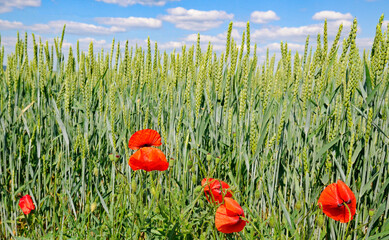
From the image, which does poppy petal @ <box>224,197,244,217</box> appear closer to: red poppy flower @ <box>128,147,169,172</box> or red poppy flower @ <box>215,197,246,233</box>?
red poppy flower @ <box>215,197,246,233</box>

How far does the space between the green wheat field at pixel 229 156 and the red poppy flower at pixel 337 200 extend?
0.14ft

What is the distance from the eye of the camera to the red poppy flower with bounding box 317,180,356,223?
0.80 meters

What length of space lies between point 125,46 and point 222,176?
0.78 m

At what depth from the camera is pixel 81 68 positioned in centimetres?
152

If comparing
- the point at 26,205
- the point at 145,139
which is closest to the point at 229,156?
the point at 145,139

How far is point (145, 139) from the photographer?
1009mm

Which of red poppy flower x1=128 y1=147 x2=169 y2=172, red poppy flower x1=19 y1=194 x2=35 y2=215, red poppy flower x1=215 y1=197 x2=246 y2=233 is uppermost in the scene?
red poppy flower x1=128 y1=147 x2=169 y2=172

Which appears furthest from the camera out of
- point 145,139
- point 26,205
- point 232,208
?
point 26,205

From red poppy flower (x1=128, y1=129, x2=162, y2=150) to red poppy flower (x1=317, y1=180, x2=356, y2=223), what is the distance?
511 millimetres

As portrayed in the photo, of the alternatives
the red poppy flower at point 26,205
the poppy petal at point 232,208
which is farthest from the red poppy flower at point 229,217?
the red poppy flower at point 26,205

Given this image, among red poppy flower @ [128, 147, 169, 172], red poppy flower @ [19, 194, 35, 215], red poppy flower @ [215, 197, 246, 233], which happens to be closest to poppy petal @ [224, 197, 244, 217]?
red poppy flower @ [215, 197, 246, 233]

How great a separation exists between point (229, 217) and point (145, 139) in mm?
396

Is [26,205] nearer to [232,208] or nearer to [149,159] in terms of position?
[149,159]

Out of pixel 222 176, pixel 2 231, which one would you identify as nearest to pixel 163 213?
pixel 222 176
